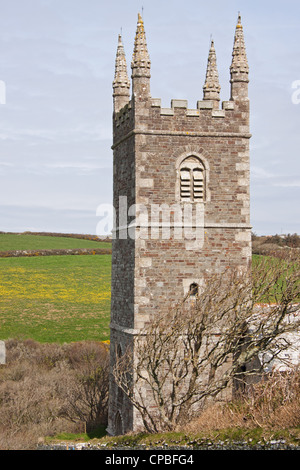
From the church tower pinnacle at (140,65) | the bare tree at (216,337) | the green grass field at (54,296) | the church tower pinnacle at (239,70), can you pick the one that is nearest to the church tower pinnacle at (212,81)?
the church tower pinnacle at (239,70)

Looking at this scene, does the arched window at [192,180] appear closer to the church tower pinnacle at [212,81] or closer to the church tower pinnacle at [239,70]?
the church tower pinnacle at [239,70]

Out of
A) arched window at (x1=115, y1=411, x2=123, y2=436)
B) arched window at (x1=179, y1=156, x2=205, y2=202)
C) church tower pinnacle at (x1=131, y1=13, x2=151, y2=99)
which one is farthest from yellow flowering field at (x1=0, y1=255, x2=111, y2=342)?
church tower pinnacle at (x1=131, y1=13, x2=151, y2=99)

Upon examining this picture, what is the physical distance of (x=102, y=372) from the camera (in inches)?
1129

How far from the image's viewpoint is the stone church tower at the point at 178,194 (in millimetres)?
20000

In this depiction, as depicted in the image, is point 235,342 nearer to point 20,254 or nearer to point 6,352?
point 6,352

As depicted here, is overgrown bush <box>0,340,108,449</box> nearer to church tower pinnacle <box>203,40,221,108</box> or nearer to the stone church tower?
the stone church tower

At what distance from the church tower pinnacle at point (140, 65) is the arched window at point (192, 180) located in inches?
101

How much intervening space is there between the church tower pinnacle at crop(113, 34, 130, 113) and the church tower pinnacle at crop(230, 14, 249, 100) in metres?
4.01

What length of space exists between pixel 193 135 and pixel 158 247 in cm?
380

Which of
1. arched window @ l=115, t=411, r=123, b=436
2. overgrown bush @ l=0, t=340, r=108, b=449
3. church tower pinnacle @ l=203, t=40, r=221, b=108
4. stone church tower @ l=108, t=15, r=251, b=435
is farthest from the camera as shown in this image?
overgrown bush @ l=0, t=340, r=108, b=449

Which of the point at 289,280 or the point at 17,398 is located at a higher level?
the point at 289,280

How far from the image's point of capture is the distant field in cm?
6259

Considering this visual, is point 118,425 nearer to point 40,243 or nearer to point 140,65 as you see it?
point 140,65
